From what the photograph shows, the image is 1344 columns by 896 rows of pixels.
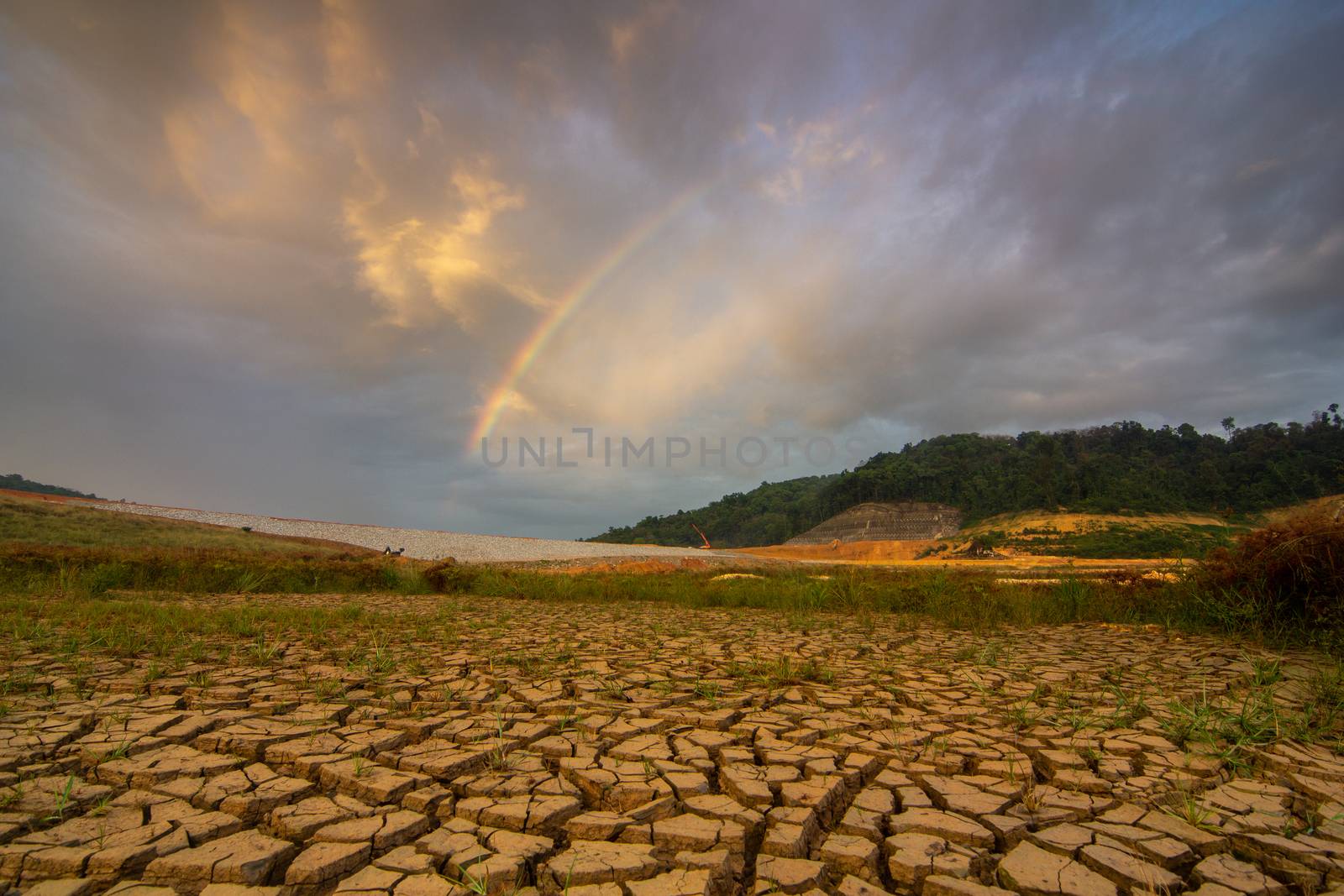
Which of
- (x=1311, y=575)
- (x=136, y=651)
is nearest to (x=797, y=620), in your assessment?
(x=1311, y=575)

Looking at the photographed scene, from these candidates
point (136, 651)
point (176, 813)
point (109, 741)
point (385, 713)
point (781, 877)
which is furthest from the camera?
point (136, 651)

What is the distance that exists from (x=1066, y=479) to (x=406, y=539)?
46.4 meters

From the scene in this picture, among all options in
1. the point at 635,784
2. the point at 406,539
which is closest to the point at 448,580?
the point at 635,784

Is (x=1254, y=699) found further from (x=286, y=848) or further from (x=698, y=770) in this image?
(x=286, y=848)

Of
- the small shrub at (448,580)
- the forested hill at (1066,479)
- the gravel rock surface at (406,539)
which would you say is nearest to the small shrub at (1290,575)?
the small shrub at (448,580)

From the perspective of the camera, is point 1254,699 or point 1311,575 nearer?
point 1254,699

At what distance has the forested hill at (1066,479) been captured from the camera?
134 ft

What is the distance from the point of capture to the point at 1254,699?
3430 millimetres

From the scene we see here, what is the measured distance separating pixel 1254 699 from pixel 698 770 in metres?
3.31

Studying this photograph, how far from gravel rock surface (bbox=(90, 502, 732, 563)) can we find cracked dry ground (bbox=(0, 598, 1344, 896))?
860 inches

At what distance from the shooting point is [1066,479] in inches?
1843

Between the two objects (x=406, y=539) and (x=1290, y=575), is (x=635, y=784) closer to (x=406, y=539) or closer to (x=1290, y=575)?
(x=1290, y=575)

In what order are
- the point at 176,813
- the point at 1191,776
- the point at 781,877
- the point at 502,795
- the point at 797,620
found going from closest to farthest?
Result: the point at 781,877
the point at 176,813
the point at 502,795
the point at 1191,776
the point at 797,620

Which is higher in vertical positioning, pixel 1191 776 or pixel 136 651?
pixel 136 651
